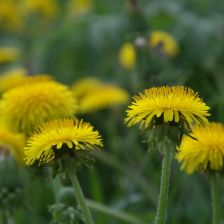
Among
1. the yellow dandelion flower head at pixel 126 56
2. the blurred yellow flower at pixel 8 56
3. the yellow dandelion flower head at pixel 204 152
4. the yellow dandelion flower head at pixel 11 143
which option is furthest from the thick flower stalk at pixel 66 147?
the blurred yellow flower at pixel 8 56

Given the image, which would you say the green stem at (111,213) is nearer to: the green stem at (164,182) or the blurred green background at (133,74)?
the blurred green background at (133,74)

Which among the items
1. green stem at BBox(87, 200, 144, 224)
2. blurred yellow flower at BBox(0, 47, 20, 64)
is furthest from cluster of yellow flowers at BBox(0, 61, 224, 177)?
blurred yellow flower at BBox(0, 47, 20, 64)

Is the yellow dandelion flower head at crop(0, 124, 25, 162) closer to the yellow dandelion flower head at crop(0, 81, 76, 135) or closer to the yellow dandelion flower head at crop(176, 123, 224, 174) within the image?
the yellow dandelion flower head at crop(0, 81, 76, 135)

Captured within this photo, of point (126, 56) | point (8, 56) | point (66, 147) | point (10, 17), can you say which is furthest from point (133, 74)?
point (10, 17)

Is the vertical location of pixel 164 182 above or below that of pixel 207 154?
below

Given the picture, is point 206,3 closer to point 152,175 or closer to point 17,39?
point 152,175

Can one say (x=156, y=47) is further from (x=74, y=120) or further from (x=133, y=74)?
(x=74, y=120)
